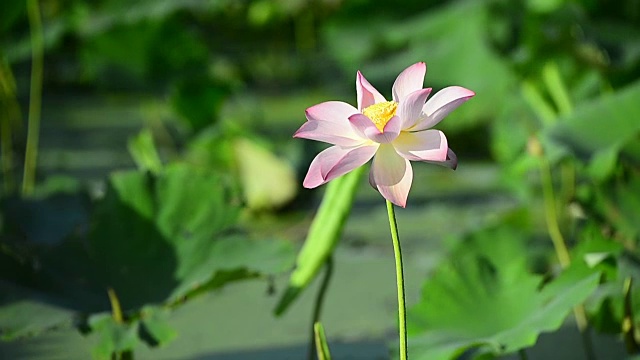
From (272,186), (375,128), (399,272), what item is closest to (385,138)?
(375,128)

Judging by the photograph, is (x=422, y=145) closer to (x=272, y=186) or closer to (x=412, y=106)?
(x=412, y=106)

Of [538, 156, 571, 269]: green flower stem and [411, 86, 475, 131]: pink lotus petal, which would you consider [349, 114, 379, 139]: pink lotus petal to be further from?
[538, 156, 571, 269]: green flower stem

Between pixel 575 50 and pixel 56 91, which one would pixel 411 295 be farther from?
pixel 56 91

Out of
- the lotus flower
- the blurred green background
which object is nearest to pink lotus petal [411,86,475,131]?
the lotus flower

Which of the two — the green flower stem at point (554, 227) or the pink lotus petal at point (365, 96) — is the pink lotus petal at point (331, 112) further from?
the green flower stem at point (554, 227)

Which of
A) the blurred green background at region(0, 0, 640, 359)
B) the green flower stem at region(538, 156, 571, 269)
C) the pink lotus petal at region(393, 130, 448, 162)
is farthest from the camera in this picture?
the green flower stem at region(538, 156, 571, 269)

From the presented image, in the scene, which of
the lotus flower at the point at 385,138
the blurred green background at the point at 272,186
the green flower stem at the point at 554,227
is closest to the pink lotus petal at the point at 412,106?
the lotus flower at the point at 385,138

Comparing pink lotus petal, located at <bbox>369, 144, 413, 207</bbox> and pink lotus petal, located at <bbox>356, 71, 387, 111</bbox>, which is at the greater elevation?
pink lotus petal, located at <bbox>356, 71, 387, 111</bbox>

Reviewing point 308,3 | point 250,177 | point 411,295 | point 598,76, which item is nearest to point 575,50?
point 598,76
